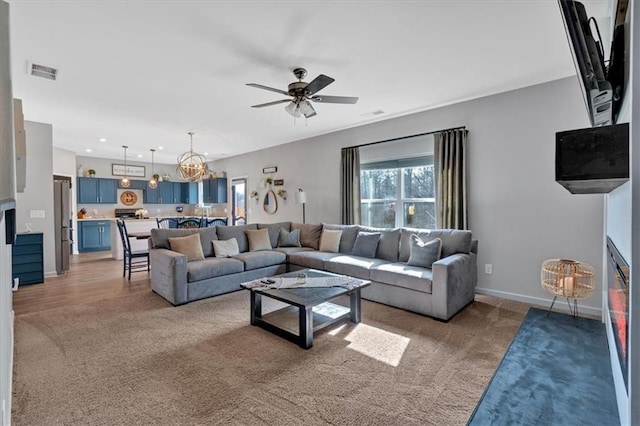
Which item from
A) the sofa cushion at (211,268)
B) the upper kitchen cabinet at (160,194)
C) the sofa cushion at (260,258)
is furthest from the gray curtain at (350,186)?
the upper kitchen cabinet at (160,194)

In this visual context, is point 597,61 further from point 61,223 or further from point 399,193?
point 61,223

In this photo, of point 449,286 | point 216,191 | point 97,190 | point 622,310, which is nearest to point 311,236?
point 449,286

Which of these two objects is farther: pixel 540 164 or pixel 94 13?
pixel 540 164

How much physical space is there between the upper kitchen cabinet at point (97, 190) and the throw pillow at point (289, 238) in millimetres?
6145

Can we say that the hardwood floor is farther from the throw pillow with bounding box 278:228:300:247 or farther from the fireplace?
the fireplace

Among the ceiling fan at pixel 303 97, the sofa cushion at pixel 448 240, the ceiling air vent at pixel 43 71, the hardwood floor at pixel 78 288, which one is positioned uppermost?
the ceiling air vent at pixel 43 71

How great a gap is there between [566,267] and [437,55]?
2.61 m

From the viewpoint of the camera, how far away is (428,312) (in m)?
3.34

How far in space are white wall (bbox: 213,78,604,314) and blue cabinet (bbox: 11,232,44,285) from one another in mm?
6386

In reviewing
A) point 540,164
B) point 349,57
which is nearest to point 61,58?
point 349,57

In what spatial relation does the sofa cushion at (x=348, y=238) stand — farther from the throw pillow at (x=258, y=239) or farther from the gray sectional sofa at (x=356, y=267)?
the throw pillow at (x=258, y=239)

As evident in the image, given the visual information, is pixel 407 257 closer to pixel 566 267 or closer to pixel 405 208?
pixel 405 208

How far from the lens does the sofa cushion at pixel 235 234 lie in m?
4.98

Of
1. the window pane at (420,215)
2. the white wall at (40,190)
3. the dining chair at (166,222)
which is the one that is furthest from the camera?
the dining chair at (166,222)
